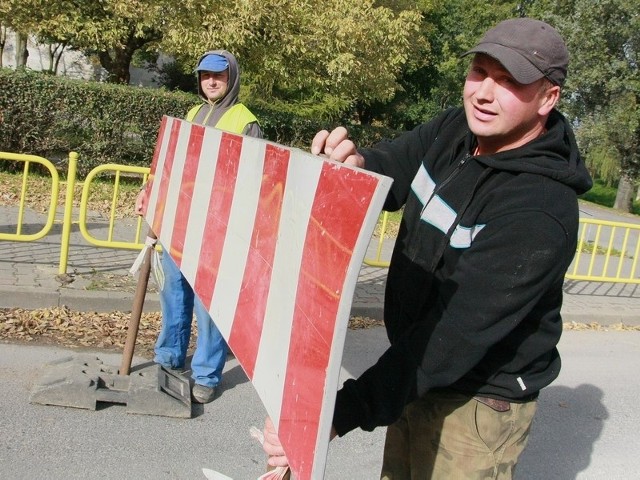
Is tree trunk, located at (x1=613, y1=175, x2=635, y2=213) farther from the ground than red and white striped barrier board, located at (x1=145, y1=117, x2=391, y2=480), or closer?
closer

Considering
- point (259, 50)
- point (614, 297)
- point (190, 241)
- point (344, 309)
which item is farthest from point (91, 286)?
point (259, 50)

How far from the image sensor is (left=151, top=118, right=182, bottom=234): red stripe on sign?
3.75 meters

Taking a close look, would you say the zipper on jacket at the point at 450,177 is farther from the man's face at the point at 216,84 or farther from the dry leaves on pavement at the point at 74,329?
the dry leaves on pavement at the point at 74,329

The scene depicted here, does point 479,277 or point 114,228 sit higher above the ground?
point 479,277

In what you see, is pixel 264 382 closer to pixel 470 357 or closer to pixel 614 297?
pixel 470 357

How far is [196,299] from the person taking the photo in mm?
4574

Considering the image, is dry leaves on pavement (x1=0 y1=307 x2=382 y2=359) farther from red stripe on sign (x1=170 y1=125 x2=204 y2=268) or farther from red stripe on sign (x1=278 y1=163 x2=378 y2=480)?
red stripe on sign (x1=278 y1=163 x2=378 y2=480)

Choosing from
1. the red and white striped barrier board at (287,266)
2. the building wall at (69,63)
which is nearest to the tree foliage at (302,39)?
the red and white striped barrier board at (287,266)

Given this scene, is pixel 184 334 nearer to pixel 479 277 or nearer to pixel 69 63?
pixel 479 277

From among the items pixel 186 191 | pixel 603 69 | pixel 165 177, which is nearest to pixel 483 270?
pixel 186 191

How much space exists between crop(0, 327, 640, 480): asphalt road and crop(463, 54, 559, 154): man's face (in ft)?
8.38

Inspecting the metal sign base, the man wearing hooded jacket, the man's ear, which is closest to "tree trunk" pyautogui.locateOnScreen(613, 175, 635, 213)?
the man wearing hooded jacket

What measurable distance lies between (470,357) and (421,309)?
275 millimetres

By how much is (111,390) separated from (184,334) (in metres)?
0.64
